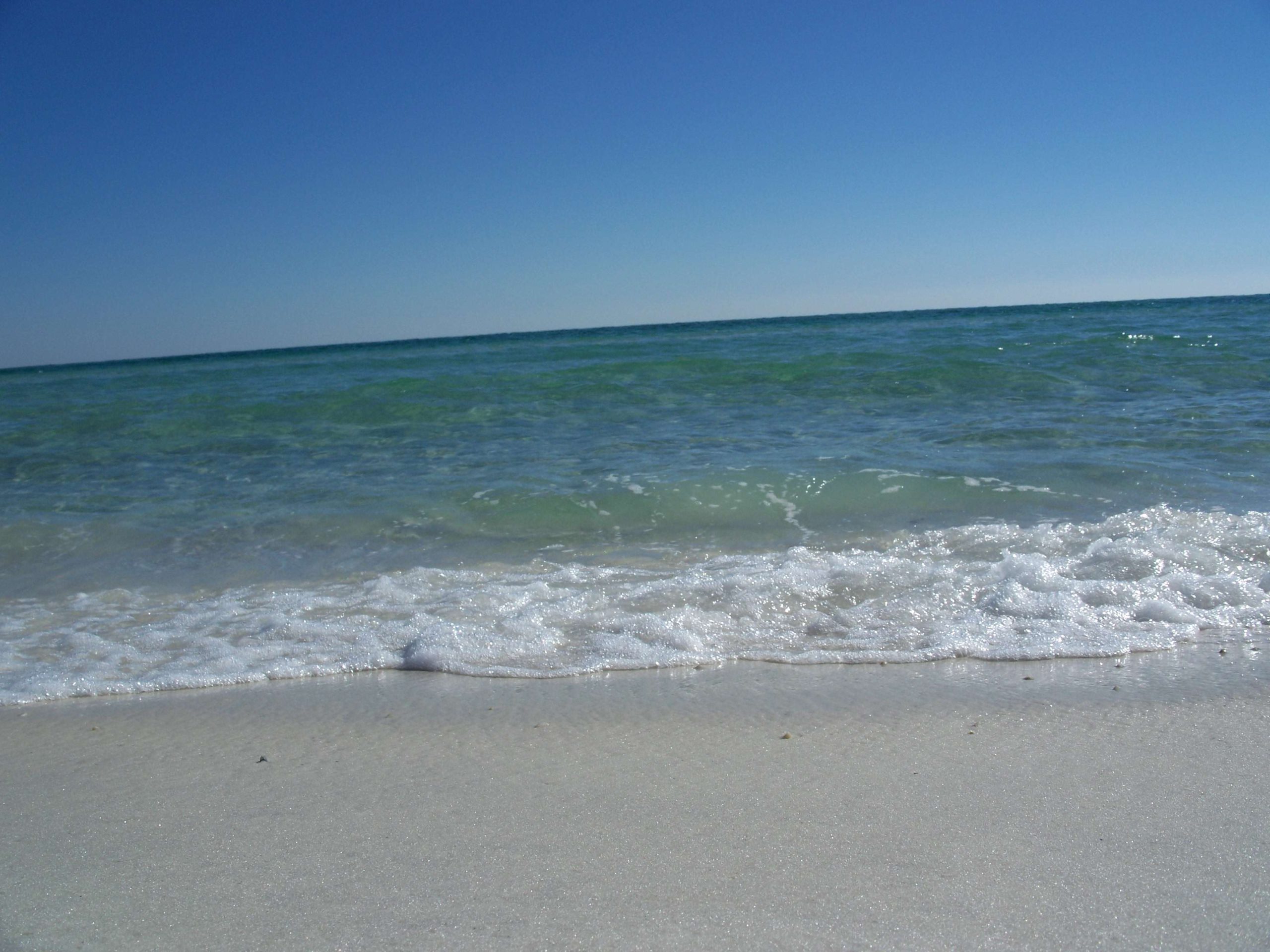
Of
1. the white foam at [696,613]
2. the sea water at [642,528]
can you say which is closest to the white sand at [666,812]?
the white foam at [696,613]

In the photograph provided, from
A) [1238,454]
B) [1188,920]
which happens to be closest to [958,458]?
[1238,454]

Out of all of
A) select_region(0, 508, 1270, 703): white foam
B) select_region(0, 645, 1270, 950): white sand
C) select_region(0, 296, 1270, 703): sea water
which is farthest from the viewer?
select_region(0, 296, 1270, 703): sea water

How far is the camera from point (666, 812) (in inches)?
87.7

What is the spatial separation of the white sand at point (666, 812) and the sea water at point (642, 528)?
346 mm

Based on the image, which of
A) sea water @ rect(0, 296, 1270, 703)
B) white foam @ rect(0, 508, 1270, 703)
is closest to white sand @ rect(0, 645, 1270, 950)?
white foam @ rect(0, 508, 1270, 703)

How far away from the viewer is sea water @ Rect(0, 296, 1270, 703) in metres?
3.53

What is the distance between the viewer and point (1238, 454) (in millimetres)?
6227

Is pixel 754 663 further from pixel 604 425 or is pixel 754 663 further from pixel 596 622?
pixel 604 425

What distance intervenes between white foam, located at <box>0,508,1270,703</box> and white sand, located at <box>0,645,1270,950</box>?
198 mm

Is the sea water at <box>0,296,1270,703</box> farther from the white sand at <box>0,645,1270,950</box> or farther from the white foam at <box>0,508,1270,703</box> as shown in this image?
the white sand at <box>0,645,1270,950</box>

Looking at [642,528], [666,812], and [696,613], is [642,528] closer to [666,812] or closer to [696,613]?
[696,613]

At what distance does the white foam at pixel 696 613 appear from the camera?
133 inches

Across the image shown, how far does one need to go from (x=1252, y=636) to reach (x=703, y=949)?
103 inches

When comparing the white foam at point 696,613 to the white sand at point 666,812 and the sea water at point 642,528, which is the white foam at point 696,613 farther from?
the white sand at point 666,812
